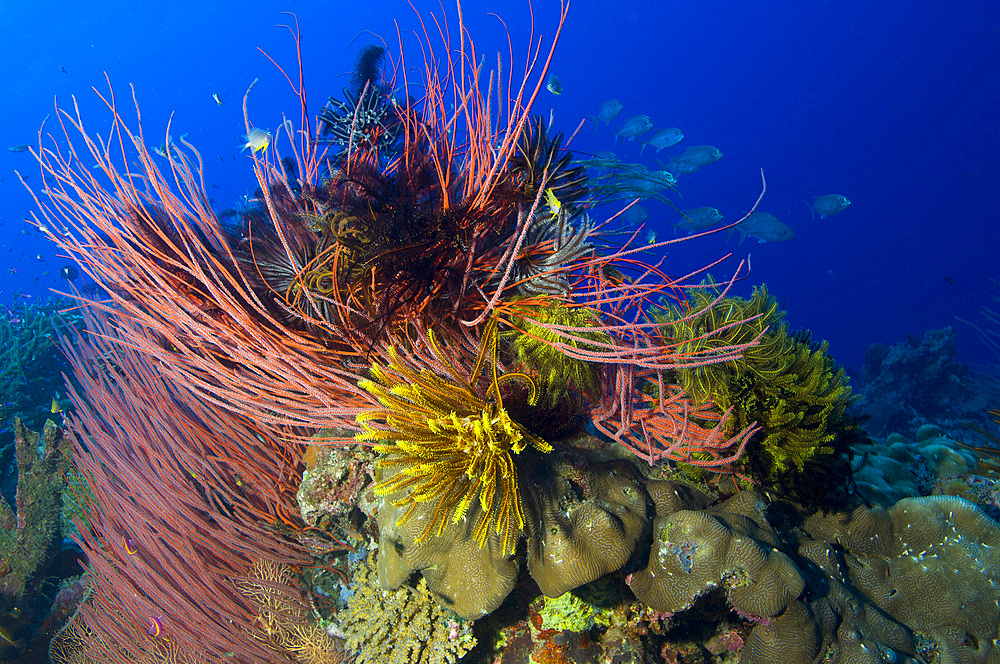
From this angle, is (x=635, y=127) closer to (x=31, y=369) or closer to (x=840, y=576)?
A: (x=840, y=576)

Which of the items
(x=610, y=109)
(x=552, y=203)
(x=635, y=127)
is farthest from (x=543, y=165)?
(x=635, y=127)

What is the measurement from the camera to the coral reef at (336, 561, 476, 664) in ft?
8.00

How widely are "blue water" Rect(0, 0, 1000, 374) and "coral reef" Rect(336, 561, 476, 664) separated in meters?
66.8

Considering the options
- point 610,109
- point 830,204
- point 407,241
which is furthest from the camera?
point 830,204

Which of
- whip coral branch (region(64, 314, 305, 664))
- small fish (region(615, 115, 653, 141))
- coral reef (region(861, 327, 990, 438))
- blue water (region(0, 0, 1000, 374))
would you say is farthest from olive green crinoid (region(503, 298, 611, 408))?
blue water (region(0, 0, 1000, 374))

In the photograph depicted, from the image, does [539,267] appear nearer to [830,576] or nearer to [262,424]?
[262,424]

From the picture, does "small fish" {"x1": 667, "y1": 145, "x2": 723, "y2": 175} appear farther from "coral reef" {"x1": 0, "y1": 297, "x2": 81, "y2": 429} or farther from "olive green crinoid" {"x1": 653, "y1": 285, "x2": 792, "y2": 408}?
"coral reef" {"x1": 0, "y1": 297, "x2": 81, "y2": 429}

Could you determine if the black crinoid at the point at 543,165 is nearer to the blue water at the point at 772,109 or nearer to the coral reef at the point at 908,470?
the coral reef at the point at 908,470

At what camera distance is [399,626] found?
8.61ft

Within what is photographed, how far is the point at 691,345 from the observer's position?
2.42 m

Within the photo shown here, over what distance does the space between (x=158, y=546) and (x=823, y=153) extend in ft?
397

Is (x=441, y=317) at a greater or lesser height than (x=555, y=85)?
lesser

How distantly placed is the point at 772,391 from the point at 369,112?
10.6ft

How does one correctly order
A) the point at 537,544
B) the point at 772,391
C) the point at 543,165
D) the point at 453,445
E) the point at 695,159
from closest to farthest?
the point at 453,445 → the point at 537,544 → the point at 543,165 → the point at 772,391 → the point at 695,159
